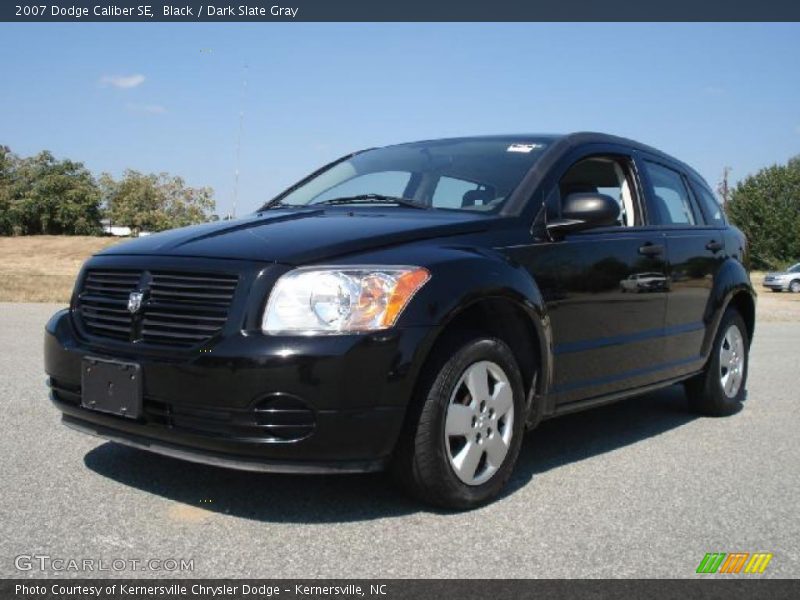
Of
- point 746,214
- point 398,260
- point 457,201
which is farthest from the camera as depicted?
point 746,214

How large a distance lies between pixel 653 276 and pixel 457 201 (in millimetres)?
1320

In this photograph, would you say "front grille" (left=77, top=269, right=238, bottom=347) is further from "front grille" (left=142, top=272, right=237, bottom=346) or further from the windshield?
the windshield

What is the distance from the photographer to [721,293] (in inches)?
221

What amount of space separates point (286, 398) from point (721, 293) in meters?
3.63

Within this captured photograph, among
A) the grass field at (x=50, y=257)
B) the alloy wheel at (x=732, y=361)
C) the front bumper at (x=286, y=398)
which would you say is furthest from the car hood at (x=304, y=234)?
the grass field at (x=50, y=257)

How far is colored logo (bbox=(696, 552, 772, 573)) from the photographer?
2.96 metres

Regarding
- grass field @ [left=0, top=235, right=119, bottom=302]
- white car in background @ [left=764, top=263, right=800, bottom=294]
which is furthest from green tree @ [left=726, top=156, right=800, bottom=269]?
grass field @ [left=0, top=235, right=119, bottom=302]

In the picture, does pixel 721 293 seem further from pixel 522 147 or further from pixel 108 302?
pixel 108 302

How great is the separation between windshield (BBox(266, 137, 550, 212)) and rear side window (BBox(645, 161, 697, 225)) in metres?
1.09

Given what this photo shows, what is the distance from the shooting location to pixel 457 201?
4.27 metres
